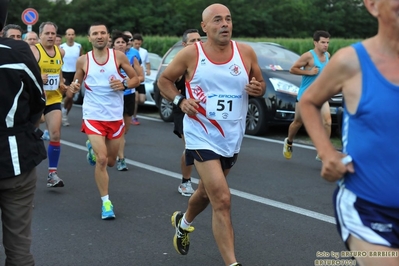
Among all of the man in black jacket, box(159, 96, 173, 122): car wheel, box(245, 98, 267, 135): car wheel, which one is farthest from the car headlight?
the man in black jacket

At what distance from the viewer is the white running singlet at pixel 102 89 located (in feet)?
25.6

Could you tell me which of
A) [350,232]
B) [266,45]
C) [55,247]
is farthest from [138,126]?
[350,232]

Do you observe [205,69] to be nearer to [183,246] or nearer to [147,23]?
[183,246]

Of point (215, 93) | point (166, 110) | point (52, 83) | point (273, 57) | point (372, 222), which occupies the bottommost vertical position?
point (166, 110)

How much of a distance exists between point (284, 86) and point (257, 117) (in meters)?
0.81

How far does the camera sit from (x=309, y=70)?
10594mm

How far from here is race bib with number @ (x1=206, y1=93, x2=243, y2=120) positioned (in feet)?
17.7

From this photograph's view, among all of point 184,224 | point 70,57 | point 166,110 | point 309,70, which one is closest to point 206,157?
point 184,224

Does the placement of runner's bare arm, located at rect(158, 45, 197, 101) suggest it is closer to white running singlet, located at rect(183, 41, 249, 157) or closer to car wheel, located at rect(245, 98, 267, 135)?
white running singlet, located at rect(183, 41, 249, 157)

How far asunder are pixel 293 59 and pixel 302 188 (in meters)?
6.03

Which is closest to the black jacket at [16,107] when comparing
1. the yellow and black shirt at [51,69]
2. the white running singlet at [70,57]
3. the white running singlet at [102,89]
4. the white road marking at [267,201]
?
the white running singlet at [102,89]

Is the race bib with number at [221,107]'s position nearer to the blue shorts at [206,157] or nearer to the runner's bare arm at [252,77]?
the runner's bare arm at [252,77]

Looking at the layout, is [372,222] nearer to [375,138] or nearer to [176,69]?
[375,138]

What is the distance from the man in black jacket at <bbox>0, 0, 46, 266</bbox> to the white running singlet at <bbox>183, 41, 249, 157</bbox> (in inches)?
58.9
